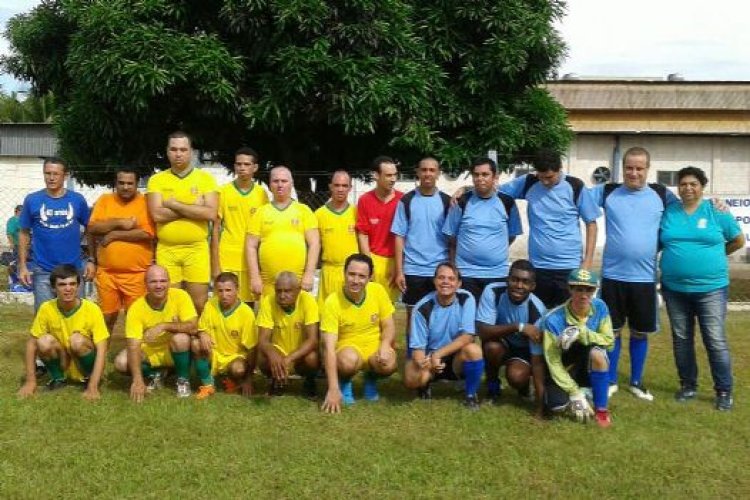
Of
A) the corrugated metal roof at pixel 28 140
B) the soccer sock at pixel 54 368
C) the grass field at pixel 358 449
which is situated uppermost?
the corrugated metal roof at pixel 28 140

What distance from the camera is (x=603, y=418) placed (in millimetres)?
5035

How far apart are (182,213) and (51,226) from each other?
1.14 m

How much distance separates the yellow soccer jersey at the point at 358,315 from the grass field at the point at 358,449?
51cm

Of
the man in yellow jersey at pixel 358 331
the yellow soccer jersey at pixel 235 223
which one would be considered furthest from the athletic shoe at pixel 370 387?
the yellow soccer jersey at pixel 235 223

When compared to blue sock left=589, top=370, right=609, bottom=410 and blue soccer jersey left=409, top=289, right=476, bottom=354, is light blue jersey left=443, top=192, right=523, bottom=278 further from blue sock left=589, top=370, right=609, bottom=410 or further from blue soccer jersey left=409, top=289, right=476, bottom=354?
blue sock left=589, top=370, right=609, bottom=410

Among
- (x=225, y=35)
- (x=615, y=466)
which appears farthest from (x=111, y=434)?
(x=225, y=35)

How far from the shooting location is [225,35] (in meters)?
9.81

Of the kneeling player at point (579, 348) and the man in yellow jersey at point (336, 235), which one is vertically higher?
the man in yellow jersey at point (336, 235)

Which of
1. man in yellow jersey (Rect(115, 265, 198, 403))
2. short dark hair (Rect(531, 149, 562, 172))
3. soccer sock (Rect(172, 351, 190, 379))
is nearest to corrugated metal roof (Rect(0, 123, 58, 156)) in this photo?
man in yellow jersey (Rect(115, 265, 198, 403))

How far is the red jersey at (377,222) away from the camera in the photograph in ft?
20.0

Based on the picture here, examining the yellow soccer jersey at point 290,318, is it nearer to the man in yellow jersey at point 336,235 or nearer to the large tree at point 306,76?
the man in yellow jersey at point 336,235

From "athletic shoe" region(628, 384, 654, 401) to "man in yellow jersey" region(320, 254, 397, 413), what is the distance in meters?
1.90

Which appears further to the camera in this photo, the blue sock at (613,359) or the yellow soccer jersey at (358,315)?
the blue sock at (613,359)

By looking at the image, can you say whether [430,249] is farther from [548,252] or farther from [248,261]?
[248,261]
